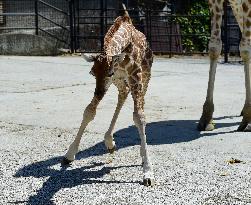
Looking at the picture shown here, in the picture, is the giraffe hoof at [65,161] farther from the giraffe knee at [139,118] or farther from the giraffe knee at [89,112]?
the giraffe knee at [139,118]

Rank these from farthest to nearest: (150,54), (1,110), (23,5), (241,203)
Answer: (23,5) → (1,110) → (150,54) → (241,203)

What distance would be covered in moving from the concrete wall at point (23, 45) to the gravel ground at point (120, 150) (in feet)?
25.5

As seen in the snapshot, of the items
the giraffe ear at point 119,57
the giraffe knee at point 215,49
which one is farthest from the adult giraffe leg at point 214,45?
the giraffe ear at point 119,57

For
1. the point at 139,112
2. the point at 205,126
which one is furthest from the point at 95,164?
the point at 205,126

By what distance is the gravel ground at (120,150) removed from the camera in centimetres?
471

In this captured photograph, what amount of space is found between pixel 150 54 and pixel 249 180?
149cm

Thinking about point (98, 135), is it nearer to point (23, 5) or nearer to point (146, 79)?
point (146, 79)

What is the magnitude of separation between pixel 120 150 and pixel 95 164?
0.58 metres

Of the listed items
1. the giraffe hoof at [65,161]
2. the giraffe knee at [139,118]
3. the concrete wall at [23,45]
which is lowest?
the giraffe hoof at [65,161]

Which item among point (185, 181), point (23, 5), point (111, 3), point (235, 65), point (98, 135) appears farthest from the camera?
point (111, 3)

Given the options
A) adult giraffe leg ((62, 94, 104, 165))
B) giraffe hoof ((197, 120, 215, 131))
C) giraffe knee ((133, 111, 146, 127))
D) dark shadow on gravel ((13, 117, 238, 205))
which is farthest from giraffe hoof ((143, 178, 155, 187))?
giraffe hoof ((197, 120, 215, 131))

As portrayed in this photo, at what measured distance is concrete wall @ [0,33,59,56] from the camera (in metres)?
18.9

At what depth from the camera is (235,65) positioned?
15836 mm

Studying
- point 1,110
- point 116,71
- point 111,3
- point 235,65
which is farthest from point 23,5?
point 116,71
